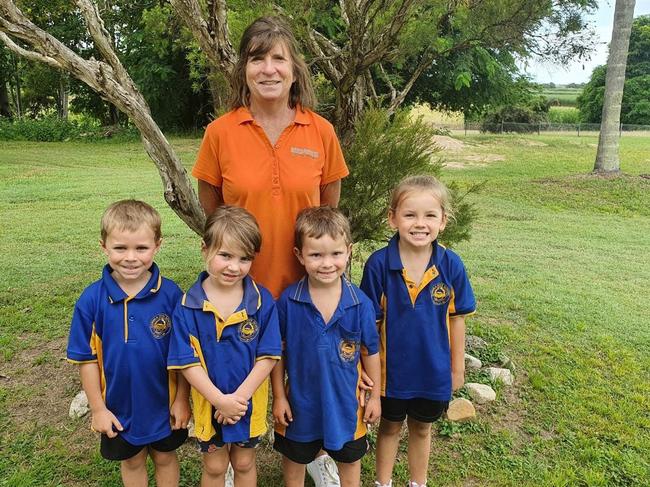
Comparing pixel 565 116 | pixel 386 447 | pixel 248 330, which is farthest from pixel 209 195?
pixel 565 116

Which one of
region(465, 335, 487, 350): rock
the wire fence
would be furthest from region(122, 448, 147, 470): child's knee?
the wire fence

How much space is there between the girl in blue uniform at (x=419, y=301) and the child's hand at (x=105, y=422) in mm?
1058

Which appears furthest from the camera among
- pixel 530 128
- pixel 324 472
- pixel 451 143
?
pixel 530 128

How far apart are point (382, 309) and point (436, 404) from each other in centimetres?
47

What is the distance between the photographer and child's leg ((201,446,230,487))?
2205mm

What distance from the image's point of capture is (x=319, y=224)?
2107mm

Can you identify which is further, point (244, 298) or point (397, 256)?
point (397, 256)

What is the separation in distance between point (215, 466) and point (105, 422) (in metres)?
0.46

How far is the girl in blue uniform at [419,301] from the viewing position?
2277 millimetres

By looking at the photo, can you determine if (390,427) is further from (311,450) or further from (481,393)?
(481,393)

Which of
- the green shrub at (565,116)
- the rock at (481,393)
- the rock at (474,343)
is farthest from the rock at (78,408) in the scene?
the green shrub at (565,116)

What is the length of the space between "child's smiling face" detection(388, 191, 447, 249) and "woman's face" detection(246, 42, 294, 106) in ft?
2.19

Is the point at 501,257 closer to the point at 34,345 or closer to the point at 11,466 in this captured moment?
the point at 34,345

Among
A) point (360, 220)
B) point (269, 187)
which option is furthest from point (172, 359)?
point (360, 220)
